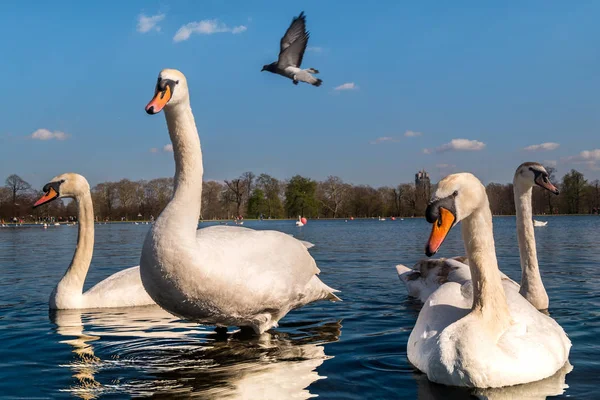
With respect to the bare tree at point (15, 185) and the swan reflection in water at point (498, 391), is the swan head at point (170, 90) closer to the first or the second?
the swan reflection in water at point (498, 391)

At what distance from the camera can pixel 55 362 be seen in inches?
211

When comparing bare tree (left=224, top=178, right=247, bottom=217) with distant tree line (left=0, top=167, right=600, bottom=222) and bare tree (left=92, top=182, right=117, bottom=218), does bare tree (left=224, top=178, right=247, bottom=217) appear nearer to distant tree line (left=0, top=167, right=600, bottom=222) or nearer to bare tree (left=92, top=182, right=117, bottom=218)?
distant tree line (left=0, top=167, right=600, bottom=222)

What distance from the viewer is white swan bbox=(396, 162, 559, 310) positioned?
714 centimetres

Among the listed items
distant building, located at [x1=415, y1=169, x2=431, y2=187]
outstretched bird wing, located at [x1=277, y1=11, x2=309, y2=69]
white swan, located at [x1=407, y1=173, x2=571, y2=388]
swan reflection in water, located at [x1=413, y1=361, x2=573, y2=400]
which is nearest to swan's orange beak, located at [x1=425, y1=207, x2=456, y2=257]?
white swan, located at [x1=407, y1=173, x2=571, y2=388]

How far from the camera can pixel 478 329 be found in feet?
13.9

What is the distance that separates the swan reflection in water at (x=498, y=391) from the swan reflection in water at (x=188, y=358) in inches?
32.7

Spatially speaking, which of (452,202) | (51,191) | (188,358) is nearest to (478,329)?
(452,202)

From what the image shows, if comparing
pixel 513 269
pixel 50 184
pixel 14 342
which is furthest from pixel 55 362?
pixel 513 269

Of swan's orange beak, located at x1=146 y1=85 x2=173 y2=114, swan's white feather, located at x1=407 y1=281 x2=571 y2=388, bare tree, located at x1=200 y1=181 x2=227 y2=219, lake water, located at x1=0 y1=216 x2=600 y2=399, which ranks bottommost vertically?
lake water, located at x1=0 y1=216 x2=600 y2=399

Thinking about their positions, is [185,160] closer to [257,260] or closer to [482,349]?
[257,260]

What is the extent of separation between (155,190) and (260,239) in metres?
112

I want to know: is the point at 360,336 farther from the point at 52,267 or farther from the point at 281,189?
the point at 281,189

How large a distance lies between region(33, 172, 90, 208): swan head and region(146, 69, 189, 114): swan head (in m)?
4.24

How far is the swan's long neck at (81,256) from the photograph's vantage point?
830cm
